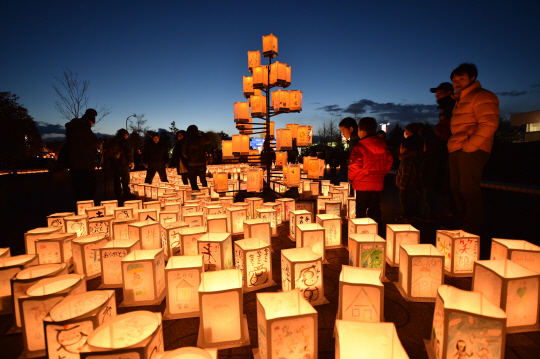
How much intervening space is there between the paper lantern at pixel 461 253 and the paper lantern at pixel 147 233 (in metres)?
2.36

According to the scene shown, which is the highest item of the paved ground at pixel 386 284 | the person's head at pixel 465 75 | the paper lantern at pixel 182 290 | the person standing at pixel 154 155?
the person's head at pixel 465 75

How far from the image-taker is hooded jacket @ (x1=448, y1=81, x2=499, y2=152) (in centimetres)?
229

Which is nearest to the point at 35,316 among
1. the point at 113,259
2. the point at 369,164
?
the point at 113,259

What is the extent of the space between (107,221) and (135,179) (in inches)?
209

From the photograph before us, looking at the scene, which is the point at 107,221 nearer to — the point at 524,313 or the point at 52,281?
the point at 52,281

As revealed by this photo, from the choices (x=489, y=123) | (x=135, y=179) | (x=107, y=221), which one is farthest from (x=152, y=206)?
(x=135, y=179)

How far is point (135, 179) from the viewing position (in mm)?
7492

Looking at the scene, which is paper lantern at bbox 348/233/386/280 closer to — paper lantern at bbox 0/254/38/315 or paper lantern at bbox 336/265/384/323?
paper lantern at bbox 336/265/384/323

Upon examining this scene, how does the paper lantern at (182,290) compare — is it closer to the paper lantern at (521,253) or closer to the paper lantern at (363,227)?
the paper lantern at (363,227)

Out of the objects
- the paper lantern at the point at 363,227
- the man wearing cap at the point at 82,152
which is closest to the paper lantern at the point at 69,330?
the paper lantern at the point at 363,227

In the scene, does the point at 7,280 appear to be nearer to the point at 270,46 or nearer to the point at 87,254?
the point at 87,254

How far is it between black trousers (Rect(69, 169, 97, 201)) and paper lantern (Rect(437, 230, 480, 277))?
435 centimetres

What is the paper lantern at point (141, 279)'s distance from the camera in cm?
162

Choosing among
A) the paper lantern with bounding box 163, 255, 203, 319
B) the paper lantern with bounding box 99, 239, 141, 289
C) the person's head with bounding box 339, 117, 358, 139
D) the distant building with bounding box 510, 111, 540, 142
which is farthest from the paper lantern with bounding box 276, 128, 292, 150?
the distant building with bounding box 510, 111, 540, 142
